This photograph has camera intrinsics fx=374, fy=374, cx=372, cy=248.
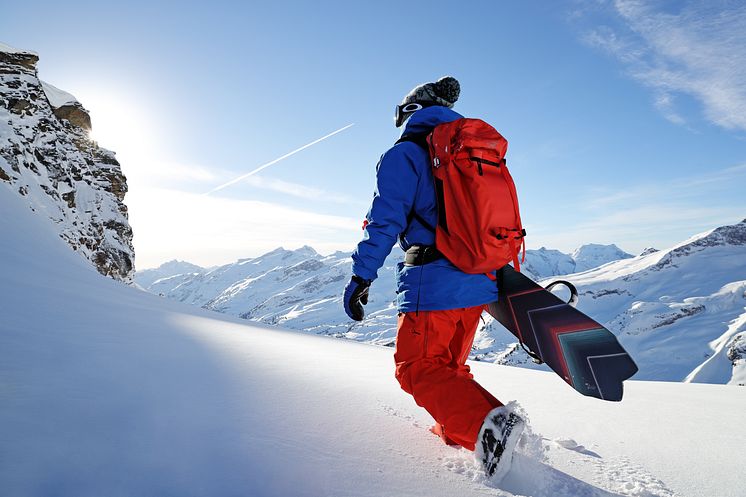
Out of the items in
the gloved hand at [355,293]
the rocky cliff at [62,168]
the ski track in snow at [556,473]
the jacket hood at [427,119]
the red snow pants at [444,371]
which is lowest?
the ski track in snow at [556,473]

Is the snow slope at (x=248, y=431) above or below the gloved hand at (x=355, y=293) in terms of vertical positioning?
below

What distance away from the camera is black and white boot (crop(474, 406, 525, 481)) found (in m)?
1.62

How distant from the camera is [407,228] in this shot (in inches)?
97.9

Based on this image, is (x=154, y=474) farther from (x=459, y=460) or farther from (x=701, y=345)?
(x=701, y=345)

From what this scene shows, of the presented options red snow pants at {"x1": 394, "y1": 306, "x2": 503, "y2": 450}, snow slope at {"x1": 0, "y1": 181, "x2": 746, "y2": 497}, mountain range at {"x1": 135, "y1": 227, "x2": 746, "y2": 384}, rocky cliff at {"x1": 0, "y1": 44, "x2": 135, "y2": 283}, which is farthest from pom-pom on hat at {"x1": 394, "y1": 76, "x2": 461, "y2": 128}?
mountain range at {"x1": 135, "y1": 227, "x2": 746, "y2": 384}

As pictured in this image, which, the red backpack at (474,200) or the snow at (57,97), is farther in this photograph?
the snow at (57,97)

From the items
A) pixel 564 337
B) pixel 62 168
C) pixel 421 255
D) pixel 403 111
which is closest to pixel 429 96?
pixel 403 111

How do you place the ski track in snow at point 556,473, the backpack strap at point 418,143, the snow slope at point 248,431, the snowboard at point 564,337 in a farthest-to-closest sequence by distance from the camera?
the backpack strap at point 418,143, the snowboard at point 564,337, the ski track in snow at point 556,473, the snow slope at point 248,431

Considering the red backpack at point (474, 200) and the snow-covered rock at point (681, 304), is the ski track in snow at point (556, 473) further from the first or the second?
the snow-covered rock at point (681, 304)

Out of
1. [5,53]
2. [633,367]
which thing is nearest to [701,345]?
[633,367]

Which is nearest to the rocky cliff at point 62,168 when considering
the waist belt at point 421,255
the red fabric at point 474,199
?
the waist belt at point 421,255

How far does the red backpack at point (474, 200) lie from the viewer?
7.09 feet

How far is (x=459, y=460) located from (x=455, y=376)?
384 mm

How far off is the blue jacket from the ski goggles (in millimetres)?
454
